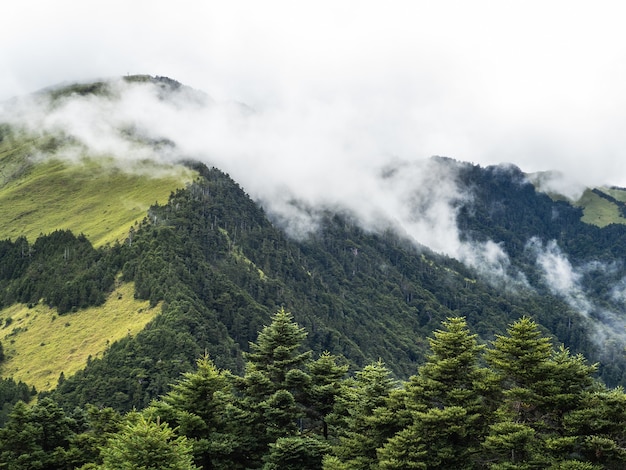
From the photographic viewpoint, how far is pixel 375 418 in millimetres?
55219

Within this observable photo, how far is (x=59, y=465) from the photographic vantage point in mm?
72625

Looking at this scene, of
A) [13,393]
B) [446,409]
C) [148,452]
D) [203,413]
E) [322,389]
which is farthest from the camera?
[13,393]

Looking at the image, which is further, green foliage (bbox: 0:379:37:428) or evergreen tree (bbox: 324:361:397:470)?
green foliage (bbox: 0:379:37:428)

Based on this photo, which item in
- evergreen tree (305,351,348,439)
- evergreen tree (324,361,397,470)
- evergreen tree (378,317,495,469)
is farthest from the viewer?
evergreen tree (305,351,348,439)

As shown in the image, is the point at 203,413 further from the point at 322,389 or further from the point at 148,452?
the point at 148,452

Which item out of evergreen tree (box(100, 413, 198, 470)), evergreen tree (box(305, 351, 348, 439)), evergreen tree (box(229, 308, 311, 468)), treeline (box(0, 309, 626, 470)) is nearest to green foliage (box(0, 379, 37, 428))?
treeline (box(0, 309, 626, 470))

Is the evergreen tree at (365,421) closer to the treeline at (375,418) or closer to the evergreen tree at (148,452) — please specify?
the treeline at (375,418)

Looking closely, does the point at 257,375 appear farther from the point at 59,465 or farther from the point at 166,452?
the point at 59,465

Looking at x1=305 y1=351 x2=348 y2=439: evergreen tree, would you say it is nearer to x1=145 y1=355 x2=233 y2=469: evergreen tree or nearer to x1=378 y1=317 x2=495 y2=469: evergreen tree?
x1=145 y1=355 x2=233 y2=469: evergreen tree

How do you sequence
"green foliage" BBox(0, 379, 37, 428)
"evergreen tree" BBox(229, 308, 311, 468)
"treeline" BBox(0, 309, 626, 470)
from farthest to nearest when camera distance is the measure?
"green foliage" BBox(0, 379, 37, 428) < "evergreen tree" BBox(229, 308, 311, 468) < "treeline" BBox(0, 309, 626, 470)

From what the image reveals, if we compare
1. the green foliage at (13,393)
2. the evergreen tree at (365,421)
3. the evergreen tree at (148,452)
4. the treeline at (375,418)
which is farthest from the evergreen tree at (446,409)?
the green foliage at (13,393)

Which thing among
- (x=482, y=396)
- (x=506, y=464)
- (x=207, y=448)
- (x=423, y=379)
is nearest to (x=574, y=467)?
(x=506, y=464)

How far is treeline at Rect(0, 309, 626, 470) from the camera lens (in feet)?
148

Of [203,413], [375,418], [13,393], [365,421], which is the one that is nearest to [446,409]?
[375,418]
